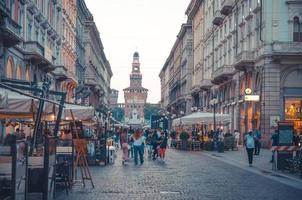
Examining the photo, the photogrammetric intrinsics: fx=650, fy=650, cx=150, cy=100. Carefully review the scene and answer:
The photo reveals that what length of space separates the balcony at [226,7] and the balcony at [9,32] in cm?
2965

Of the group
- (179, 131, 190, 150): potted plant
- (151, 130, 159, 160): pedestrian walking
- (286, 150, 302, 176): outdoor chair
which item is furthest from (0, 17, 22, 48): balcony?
(179, 131, 190, 150): potted plant

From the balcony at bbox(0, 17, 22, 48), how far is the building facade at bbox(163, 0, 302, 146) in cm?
1949

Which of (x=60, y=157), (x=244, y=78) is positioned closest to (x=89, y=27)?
(x=244, y=78)

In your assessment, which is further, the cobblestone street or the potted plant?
the potted plant

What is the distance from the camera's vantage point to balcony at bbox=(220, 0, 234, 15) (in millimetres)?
62969

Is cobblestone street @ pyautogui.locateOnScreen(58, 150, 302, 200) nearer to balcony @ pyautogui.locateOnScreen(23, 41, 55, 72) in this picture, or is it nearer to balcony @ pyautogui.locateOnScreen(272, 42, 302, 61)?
balcony @ pyautogui.locateOnScreen(23, 41, 55, 72)

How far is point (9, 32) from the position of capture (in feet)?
116

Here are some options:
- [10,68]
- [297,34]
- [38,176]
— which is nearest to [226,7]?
[297,34]

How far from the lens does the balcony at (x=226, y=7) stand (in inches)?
2479

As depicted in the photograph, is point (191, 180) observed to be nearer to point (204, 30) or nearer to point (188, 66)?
point (204, 30)

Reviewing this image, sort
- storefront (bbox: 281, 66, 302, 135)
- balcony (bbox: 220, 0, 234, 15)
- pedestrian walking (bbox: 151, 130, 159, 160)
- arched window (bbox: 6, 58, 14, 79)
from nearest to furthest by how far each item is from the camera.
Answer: pedestrian walking (bbox: 151, 130, 159, 160), arched window (bbox: 6, 58, 14, 79), storefront (bbox: 281, 66, 302, 135), balcony (bbox: 220, 0, 234, 15)

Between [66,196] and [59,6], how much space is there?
4637cm

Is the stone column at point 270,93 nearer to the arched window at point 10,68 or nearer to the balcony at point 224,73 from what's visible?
the balcony at point 224,73

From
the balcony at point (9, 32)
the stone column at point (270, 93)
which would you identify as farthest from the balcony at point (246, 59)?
the balcony at point (9, 32)
